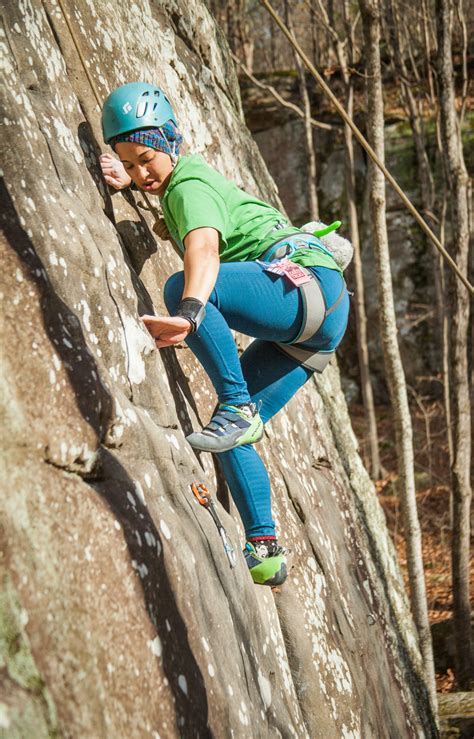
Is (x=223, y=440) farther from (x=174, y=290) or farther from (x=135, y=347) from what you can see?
(x=174, y=290)

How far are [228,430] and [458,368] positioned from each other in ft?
17.8

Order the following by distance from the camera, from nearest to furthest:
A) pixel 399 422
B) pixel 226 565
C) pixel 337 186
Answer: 1. pixel 226 565
2. pixel 399 422
3. pixel 337 186

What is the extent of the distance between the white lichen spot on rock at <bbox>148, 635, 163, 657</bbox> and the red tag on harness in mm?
1798

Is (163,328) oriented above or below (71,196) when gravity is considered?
below

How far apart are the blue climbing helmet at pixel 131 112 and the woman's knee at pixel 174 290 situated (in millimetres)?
726

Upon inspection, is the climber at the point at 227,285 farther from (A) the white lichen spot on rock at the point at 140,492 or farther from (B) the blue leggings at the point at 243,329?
(A) the white lichen spot on rock at the point at 140,492

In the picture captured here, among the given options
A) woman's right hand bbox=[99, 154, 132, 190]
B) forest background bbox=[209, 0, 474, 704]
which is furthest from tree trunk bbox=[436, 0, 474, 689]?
woman's right hand bbox=[99, 154, 132, 190]

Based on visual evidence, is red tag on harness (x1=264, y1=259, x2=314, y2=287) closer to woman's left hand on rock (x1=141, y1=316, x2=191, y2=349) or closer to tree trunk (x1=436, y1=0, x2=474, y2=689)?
woman's left hand on rock (x1=141, y1=316, x2=191, y2=349)

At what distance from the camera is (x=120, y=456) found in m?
2.96

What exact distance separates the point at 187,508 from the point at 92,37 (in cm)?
287

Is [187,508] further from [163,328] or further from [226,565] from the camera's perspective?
[163,328]

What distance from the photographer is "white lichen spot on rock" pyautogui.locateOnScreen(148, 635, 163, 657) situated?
2582mm

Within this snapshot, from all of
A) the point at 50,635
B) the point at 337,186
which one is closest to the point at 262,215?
the point at 50,635

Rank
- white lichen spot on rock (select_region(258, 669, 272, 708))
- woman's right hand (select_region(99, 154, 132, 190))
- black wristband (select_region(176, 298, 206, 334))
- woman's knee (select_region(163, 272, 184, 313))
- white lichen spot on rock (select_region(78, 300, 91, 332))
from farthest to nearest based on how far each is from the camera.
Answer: woman's right hand (select_region(99, 154, 132, 190)), woman's knee (select_region(163, 272, 184, 313)), white lichen spot on rock (select_region(258, 669, 272, 708)), black wristband (select_region(176, 298, 206, 334)), white lichen spot on rock (select_region(78, 300, 91, 332))
